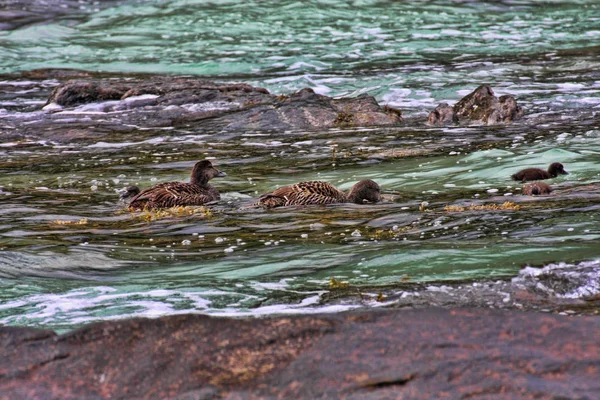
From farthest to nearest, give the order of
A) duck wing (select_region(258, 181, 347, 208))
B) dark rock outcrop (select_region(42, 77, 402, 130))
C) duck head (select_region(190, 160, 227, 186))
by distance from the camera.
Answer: dark rock outcrop (select_region(42, 77, 402, 130))
duck head (select_region(190, 160, 227, 186))
duck wing (select_region(258, 181, 347, 208))

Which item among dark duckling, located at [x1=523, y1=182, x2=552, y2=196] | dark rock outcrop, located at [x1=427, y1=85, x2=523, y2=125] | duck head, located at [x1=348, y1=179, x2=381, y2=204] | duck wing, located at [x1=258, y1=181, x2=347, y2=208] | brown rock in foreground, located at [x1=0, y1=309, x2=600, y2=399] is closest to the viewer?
brown rock in foreground, located at [x1=0, y1=309, x2=600, y2=399]

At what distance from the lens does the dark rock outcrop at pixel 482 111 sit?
19.4 metres

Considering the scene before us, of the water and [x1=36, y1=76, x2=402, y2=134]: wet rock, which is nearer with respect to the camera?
the water

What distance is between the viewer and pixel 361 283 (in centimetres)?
858

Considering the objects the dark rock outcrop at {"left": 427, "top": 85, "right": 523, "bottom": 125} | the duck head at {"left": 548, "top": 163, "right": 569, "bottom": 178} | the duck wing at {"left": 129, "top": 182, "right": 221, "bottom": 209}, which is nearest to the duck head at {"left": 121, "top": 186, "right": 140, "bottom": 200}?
the duck wing at {"left": 129, "top": 182, "right": 221, "bottom": 209}

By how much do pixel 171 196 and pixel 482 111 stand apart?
849 cm

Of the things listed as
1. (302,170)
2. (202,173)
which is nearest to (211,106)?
(302,170)

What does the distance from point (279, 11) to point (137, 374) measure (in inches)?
1266

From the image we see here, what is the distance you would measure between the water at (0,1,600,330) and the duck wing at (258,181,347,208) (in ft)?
0.75

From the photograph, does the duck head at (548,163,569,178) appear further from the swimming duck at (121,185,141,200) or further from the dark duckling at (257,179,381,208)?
the swimming duck at (121,185,141,200)

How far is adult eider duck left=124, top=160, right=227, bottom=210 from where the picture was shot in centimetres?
1291

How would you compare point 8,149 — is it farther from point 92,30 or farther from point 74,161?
point 92,30

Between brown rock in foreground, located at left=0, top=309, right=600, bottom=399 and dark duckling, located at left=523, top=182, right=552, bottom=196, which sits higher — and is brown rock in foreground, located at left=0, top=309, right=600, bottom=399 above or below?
above

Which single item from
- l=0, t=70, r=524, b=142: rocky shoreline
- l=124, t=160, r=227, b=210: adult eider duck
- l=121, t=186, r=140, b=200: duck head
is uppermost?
l=124, t=160, r=227, b=210: adult eider duck
